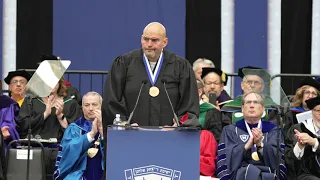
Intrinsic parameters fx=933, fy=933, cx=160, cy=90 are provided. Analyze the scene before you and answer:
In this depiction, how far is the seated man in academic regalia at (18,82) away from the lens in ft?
40.3

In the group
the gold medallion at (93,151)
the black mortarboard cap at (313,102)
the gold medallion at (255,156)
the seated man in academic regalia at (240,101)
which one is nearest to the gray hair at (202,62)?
the seated man in academic regalia at (240,101)

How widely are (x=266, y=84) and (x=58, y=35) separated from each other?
3859 millimetres

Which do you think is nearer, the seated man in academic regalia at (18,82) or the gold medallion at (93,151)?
the gold medallion at (93,151)

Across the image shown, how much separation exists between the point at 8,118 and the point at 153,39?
3.27 meters

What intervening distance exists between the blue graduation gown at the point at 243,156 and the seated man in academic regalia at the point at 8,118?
264cm

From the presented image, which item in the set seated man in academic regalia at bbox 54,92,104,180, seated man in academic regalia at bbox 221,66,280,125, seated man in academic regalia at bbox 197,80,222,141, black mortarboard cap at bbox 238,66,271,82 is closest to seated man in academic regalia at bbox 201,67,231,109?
black mortarboard cap at bbox 238,66,271,82

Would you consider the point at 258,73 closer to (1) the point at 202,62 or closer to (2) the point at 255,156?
(2) the point at 255,156

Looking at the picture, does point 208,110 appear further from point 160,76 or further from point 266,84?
point 160,76

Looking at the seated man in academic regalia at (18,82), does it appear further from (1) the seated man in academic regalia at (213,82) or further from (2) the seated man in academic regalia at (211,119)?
(2) the seated man in academic regalia at (211,119)

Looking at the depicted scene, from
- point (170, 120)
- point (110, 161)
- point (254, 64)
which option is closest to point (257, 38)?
point (254, 64)

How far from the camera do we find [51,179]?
436 inches

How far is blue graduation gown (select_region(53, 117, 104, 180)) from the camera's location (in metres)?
10.5

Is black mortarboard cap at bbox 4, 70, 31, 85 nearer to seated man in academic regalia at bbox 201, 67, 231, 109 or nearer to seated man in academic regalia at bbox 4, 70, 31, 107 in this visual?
seated man in academic regalia at bbox 4, 70, 31, 107

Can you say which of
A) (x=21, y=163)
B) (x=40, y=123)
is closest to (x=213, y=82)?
(x=40, y=123)
